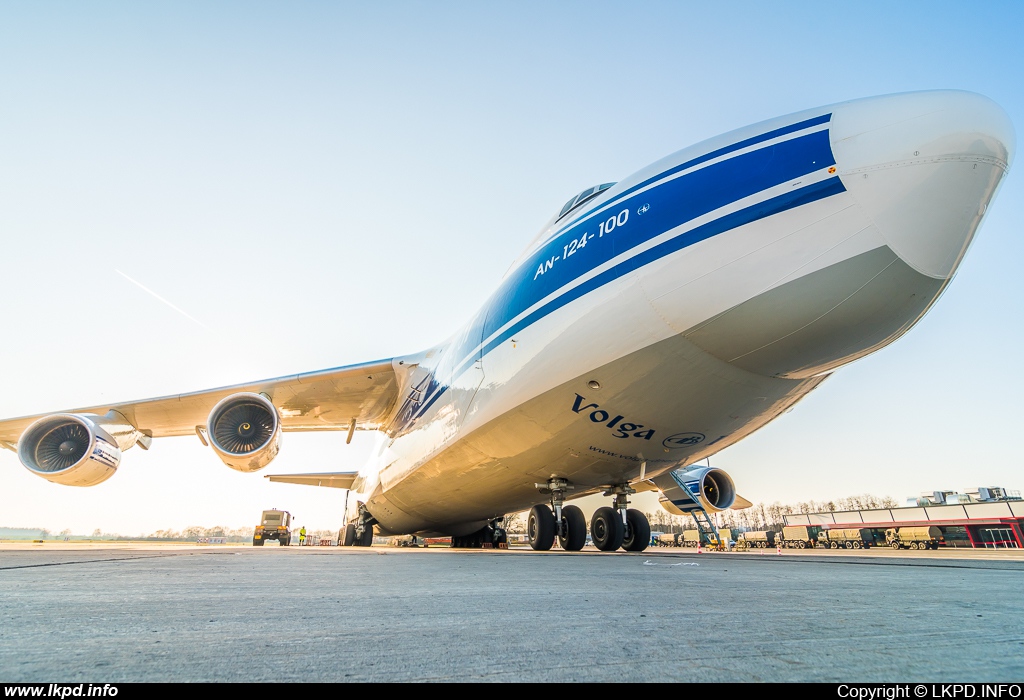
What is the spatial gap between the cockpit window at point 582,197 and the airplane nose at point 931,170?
2.67 m

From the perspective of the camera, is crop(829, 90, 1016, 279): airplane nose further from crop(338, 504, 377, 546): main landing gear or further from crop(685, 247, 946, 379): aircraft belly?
crop(338, 504, 377, 546): main landing gear

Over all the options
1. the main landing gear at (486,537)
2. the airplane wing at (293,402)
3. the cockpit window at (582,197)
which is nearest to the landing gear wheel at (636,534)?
the cockpit window at (582,197)

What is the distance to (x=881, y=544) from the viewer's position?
25219 mm

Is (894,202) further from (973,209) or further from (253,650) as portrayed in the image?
(253,650)

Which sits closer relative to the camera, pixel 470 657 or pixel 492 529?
pixel 470 657

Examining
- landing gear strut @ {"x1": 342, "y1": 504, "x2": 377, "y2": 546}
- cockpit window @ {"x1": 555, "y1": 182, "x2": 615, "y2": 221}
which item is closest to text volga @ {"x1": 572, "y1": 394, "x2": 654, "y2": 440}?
cockpit window @ {"x1": 555, "y1": 182, "x2": 615, "y2": 221}

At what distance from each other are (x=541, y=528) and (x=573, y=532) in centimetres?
47

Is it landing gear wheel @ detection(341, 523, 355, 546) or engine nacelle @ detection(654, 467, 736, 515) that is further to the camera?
landing gear wheel @ detection(341, 523, 355, 546)

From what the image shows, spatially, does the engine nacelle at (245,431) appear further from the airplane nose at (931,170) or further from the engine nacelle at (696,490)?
the airplane nose at (931,170)

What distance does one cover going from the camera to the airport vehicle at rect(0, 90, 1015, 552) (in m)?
3.48

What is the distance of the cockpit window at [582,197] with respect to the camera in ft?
19.4

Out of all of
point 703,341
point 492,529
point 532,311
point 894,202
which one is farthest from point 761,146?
point 492,529

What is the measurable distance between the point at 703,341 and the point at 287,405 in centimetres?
856

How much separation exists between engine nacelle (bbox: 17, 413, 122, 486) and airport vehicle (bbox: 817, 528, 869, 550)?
87.9 ft
